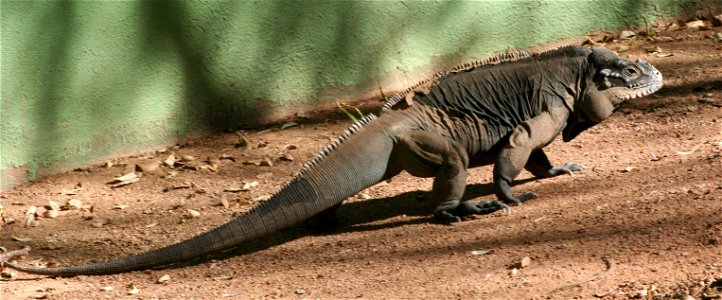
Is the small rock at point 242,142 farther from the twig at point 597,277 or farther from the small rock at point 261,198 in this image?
the twig at point 597,277

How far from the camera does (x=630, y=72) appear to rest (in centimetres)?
721

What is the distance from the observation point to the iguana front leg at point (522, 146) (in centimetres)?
687

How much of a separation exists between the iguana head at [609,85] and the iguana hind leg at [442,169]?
0.98m

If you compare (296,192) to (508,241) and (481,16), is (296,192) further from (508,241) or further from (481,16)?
(481,16)

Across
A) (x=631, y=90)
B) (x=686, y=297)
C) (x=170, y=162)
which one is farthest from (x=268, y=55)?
(x=686, y=297)

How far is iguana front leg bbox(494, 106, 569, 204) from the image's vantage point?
6867 millimetres

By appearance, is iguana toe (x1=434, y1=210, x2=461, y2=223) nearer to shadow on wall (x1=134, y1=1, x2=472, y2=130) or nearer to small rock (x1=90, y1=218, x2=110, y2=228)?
small rock (x1=90, y1=218, x2=110, y2=228)

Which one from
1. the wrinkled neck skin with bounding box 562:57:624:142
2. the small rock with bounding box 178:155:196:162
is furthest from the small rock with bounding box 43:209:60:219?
the wrinkled neck skin with bounding box 562:57:624:142

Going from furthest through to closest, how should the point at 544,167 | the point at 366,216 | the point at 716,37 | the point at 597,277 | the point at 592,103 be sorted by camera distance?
the point at 716,37 → the point at 544,167 → the point at 366,216 → the point at 592,103 → the point at 597,277

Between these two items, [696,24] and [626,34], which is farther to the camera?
[696,24]

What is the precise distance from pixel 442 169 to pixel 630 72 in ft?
5.15

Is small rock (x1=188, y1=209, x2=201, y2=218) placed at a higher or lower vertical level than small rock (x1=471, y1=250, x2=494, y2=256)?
lower

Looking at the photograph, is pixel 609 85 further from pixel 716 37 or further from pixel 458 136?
pixel 716 37

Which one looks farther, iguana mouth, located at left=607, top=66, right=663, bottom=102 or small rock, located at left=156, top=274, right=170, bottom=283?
iguana mouth, located at left=607, top=66, right=663, bottom=102
